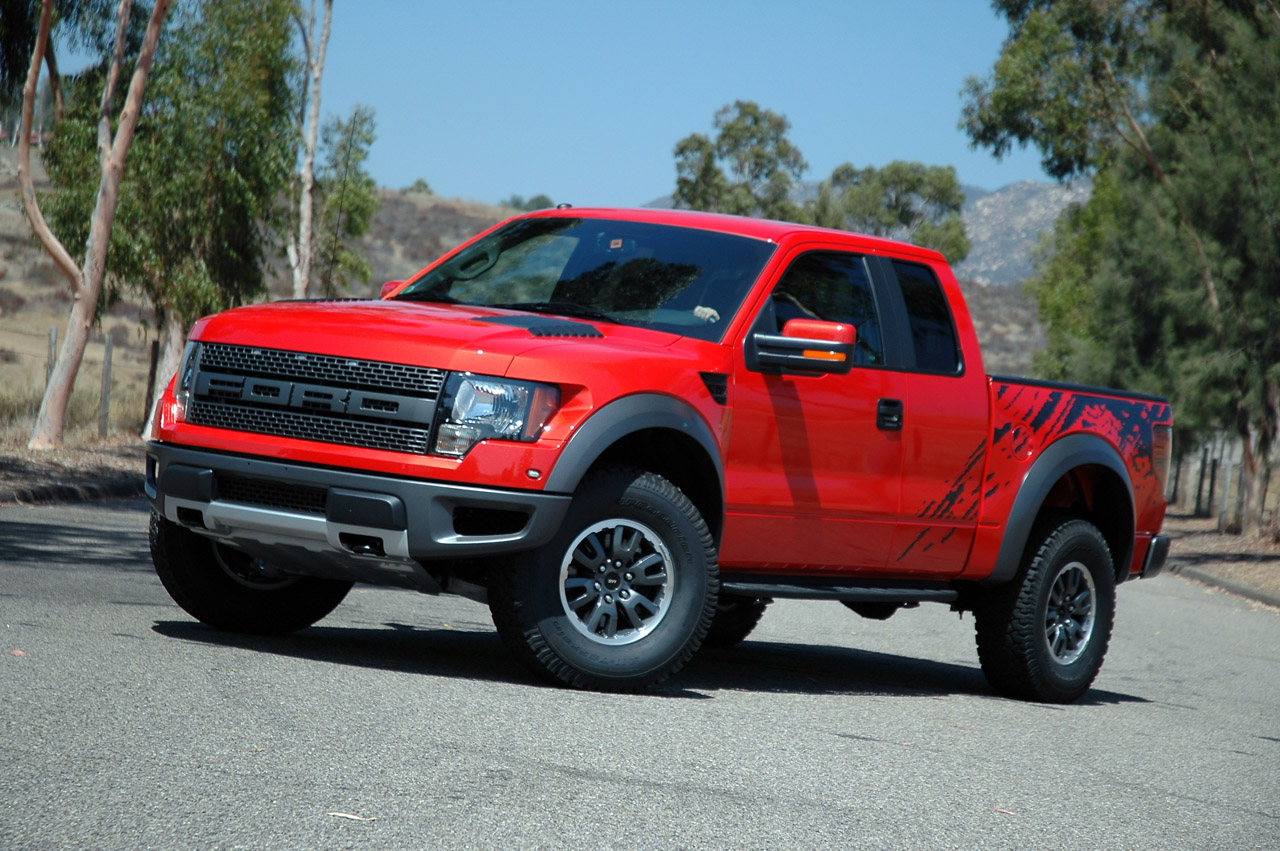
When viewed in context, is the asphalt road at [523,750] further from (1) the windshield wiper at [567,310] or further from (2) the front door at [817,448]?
(1) the windshield wiper at [567,310]

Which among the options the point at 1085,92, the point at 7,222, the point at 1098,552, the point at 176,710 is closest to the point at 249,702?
the point at 176,710

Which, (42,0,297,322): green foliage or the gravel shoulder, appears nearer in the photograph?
the gravel shoulder

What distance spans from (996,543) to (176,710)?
14.2ft

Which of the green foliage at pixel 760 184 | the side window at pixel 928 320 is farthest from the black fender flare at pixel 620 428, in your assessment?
the green foliage at pixel 760 184

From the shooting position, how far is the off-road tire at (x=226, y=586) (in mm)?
6898

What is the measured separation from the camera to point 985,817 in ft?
15.8

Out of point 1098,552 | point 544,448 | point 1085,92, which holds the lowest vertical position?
point 1098,552

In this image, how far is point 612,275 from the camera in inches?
281

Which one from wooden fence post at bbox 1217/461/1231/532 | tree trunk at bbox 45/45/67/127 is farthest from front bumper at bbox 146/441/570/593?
wooden fence post at bbox 1217/461/1231/532

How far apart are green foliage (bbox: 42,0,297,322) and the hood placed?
20389mm

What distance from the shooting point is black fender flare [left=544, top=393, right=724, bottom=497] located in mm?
5898

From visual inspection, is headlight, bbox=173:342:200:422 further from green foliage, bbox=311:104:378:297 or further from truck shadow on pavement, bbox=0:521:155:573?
green foliage, bbox=311:104:378:297

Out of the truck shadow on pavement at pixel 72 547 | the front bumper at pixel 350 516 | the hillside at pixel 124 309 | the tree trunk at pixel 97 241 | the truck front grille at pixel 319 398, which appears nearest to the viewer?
the front bumper at pixel 350 516

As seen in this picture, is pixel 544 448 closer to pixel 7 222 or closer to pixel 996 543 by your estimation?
pixel 996 543
